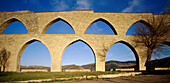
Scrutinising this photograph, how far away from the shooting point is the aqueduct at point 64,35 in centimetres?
1543

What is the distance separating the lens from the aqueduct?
15430 millimetres

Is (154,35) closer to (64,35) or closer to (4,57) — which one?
(64,35)

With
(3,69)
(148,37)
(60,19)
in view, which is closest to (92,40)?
(60,19)

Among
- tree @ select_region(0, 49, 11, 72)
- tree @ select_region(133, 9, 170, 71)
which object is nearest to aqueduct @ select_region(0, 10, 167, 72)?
tree @ select_region(0, 49, 11, 72)

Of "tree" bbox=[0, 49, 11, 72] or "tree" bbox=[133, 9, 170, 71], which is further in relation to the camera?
"tree" bbox=[0, 49, 11, 72]

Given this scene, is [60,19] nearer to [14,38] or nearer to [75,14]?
[75,14]

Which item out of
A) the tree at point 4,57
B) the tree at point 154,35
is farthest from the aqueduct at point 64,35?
the tree at point 154,35

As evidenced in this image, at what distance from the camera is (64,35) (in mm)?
15812

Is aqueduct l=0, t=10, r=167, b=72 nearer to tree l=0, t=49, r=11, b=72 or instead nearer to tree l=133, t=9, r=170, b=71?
Result: tree l=0, t=49, r=11, b=72

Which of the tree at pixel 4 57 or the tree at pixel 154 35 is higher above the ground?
the tree at pixel 154 35

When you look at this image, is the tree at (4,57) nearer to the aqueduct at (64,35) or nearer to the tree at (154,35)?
the aqueduct at (64,35)

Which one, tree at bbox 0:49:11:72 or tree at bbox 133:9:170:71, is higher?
tree at bbox 133:9:170:71

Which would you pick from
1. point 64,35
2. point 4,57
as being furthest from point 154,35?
point 4,57

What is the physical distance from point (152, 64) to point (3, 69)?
1886cm
